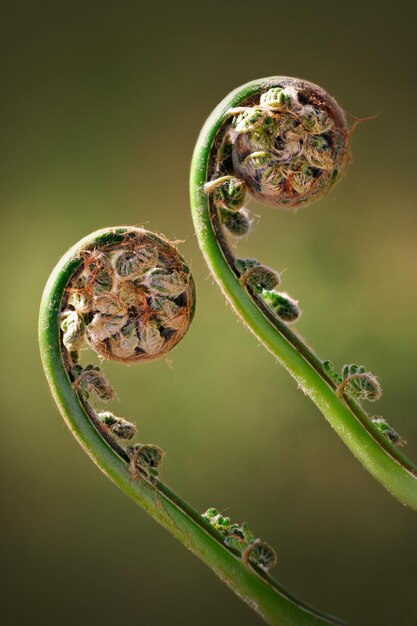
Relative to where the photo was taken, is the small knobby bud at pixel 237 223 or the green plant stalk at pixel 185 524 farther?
the small knobby bud at pixel 237 223

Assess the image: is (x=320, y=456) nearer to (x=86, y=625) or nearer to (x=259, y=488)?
(x=259, y=488)

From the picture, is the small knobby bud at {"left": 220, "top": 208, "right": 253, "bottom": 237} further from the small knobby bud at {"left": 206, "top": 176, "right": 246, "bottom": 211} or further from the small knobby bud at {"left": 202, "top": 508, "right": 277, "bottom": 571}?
the small knobby bud at {"left": 202, "top": 508, "right": 277, "bottom": 571}

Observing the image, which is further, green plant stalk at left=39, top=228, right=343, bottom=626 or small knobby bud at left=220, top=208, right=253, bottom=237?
small knobby bud at left=220, top=208, right=253, bottom=237

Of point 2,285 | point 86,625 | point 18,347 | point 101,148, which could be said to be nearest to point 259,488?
point 86,625

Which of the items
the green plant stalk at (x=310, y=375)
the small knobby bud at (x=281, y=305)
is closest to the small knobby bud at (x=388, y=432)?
the green plant stalk at (x=310, y=375)

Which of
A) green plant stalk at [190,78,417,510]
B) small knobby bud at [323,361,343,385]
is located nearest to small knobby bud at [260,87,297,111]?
green plant stalk at [190,78,417,510]

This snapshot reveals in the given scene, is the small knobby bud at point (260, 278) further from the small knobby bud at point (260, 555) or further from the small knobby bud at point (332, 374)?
the small knobby bud at point (260, 555)
